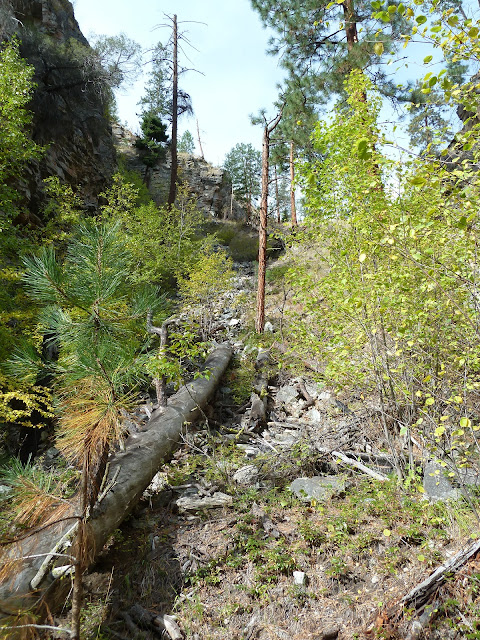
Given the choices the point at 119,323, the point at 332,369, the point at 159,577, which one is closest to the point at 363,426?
the point at 332,369

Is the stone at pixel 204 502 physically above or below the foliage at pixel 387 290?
below

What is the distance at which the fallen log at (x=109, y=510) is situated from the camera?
2.05 meters

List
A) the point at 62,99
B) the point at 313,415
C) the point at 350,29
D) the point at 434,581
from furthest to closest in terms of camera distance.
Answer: the point at 62,99, the point at 350,29, the point at 313,415, the point at 434,581

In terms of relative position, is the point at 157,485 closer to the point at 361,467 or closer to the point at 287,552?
the point at 287,552

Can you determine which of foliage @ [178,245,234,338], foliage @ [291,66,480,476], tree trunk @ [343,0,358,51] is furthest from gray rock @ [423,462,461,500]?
tree trunk @ [343,0,358,51]

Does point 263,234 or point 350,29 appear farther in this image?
point 263,234

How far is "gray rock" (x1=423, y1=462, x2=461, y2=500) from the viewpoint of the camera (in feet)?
9.54

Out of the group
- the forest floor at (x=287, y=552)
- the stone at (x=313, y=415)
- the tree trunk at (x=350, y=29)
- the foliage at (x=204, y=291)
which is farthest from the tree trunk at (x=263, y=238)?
the forest floor at (x=287, y=552)

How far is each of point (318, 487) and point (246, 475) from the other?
0.95 m

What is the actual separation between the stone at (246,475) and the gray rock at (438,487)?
193cm

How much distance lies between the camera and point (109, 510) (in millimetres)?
3029

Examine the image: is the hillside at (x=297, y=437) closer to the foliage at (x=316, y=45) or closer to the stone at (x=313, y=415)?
the stone at (x=313, y=415)

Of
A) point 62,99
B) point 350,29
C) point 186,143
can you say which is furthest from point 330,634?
point 186,143

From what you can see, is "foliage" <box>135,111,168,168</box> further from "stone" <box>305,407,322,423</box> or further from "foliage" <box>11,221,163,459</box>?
A: "foliage" <box>11,221,163,459</box>
